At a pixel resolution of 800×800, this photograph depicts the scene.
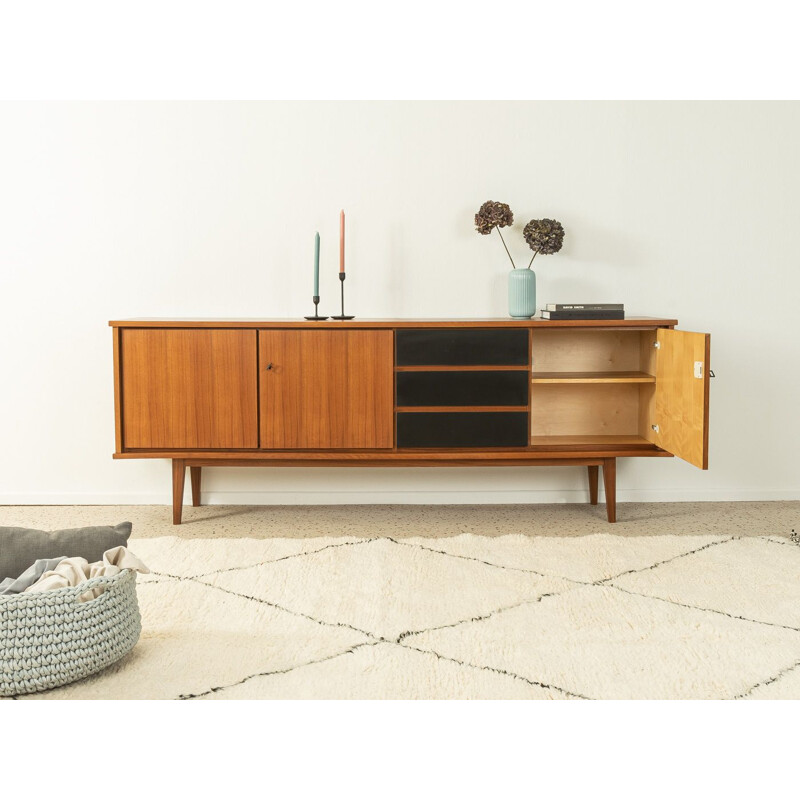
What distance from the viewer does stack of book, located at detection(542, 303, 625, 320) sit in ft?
11.3

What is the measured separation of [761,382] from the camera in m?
3.87

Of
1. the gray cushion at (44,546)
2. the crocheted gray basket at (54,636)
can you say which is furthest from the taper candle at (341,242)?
the crocheted gray basket at (54,636)

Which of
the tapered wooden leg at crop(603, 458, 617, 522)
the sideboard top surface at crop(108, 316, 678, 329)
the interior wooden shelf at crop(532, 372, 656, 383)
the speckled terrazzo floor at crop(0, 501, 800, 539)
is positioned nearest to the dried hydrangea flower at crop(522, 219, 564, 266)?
the sideboard top surface at crop(108, 316, 678, 329)

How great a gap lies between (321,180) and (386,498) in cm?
133

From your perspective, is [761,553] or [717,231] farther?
[717,231]

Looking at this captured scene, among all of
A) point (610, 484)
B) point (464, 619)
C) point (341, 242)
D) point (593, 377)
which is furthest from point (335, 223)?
point (464, 619)

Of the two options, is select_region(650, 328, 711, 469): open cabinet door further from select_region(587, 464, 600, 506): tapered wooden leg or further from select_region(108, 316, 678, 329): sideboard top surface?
select_region(587, 464, 600, 506): tapered wooden leg

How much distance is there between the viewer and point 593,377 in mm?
3559

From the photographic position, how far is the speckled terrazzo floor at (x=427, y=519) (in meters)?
3.41

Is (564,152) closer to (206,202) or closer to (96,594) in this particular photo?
(206,202)

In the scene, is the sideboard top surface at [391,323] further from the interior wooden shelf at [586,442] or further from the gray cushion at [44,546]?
the gray cushion at [44,546]

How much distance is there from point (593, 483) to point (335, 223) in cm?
150

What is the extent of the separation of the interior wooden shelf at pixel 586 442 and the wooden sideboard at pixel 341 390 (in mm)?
24

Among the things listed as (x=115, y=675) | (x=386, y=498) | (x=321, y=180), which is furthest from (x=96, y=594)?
(x=321, y=180)
